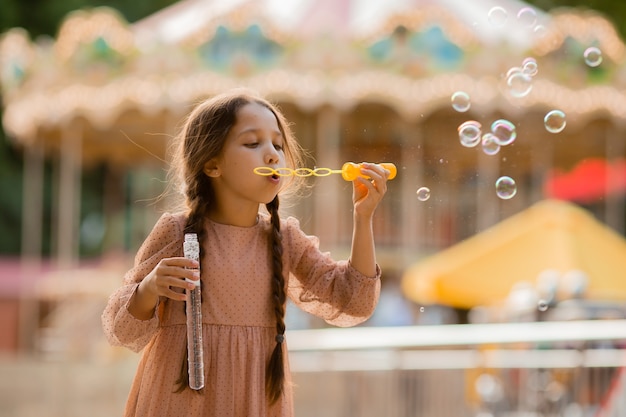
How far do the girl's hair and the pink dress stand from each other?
3 cm

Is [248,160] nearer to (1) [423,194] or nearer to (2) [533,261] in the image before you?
(1) [423,194]

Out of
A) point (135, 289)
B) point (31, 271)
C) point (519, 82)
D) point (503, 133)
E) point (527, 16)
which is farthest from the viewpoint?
point (31, 271)

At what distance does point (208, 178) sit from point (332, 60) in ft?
28.5

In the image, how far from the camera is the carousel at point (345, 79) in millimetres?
11312

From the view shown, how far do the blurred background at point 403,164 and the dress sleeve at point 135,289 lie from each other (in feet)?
4.78

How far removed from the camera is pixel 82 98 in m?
12.3

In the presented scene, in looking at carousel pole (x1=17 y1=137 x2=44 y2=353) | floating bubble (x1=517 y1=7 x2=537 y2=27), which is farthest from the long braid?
carousel pole (x1=17 y1=137 x2=44 y2=353)

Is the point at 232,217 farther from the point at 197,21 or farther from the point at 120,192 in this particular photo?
the point at 120,192

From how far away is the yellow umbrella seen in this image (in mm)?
8477

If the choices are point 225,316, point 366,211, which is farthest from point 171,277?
point 366,211

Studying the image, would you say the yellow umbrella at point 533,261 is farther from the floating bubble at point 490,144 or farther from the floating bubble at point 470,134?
the floating bubble at point 470,134

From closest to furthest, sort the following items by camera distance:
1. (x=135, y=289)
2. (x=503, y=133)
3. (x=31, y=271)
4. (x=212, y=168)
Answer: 1. (x=135, y=289)
2. (x=212, y=168)
3. (x=503, y=133)
4. (x=31, y=271)

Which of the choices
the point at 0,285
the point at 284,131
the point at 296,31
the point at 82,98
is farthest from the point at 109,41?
the point at 0,285

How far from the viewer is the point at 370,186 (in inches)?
104
